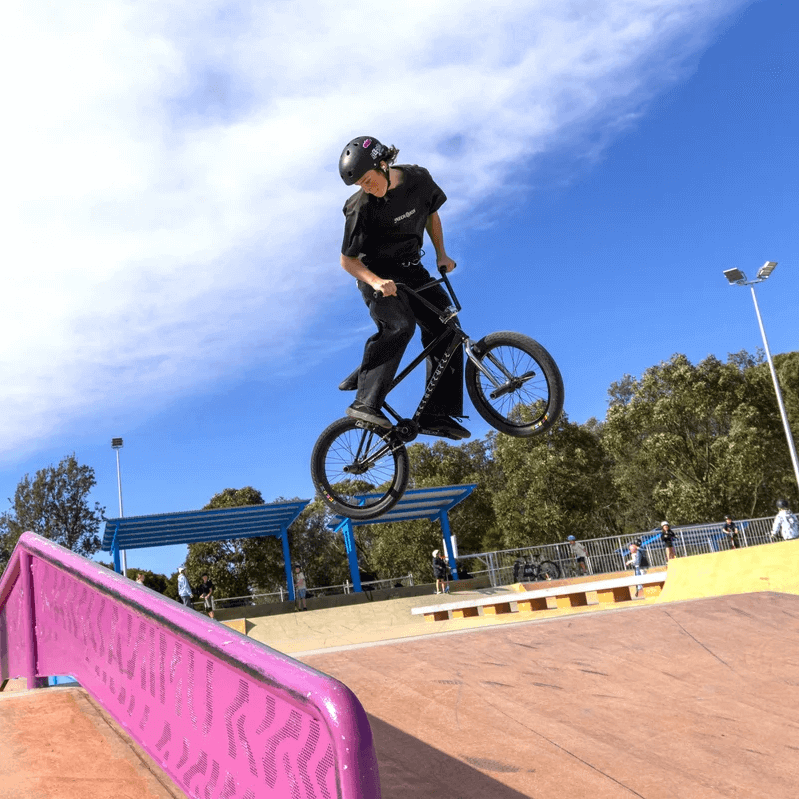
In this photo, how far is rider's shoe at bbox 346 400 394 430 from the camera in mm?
5906

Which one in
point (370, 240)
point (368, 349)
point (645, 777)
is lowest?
point (645, 777)

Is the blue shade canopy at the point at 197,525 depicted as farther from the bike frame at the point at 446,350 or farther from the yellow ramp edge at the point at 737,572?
the bike frame at the point at 446,350

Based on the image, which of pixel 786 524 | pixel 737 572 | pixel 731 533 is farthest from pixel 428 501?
pixel 737 572

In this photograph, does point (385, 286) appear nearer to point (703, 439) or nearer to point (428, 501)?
point (428, 501)

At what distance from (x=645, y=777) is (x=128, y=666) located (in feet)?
9.23

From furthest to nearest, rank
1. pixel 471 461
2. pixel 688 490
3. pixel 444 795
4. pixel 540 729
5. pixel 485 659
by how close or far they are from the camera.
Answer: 1. pixel 471 461
2. pixel 688 490
3. pixel 485 659
4. pixel 540 729
5. pixel 444 795

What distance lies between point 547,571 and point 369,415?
23.8 metres

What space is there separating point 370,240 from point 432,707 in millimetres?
3317

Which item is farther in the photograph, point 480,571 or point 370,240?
point 480,571

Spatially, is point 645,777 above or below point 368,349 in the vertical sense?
below

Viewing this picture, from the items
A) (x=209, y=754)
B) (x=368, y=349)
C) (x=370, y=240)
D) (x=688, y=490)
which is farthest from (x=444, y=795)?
(x=688, y=490)

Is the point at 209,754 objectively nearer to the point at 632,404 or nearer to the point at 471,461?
the point at 632,404

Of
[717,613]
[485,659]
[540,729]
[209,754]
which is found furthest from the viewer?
[717,613]

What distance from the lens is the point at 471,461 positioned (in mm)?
53531
